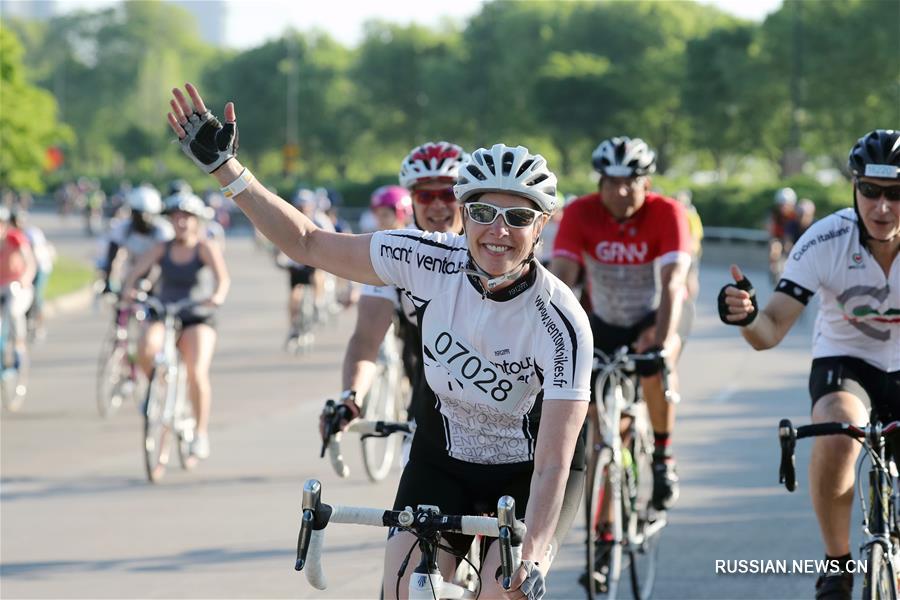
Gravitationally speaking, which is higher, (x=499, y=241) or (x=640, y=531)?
(x=499, y=241)

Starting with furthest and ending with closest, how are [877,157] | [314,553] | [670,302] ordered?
[670,302] → [877,157] → [314,553]

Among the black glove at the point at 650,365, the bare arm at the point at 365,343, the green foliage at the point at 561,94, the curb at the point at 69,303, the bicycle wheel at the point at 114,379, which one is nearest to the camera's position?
the bare arm at the point at 365,343

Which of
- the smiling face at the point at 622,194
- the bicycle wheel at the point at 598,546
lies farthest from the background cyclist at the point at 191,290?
the bicycle wheel at the point at 598,546

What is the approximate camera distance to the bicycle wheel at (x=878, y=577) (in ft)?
17.1

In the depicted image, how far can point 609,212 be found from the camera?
8133mm

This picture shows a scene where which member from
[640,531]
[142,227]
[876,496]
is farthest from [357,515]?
[142,227]

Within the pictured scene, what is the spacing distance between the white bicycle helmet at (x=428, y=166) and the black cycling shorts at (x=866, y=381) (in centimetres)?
195

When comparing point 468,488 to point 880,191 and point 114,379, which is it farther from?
point 114,379

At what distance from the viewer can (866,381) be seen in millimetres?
6113

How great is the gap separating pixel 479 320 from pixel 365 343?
200 cm

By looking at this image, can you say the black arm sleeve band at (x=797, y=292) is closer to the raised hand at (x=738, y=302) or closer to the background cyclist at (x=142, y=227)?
the raised hand at (x=738, y=302)

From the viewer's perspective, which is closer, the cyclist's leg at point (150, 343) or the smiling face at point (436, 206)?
the smiling face at point (436, 206)

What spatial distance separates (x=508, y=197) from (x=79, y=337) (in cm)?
1903

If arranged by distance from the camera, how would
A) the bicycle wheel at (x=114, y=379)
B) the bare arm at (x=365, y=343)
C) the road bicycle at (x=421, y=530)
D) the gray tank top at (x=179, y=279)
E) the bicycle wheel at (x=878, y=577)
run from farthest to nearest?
the bicycle wheel at (x=114, y=379)
the gray tank top at (x=179, y=279)
the bare arm at (x=365, y=343)
the bicycle wheel at (x=878, y=577)
the road bicycle at (x=421, y=530)
